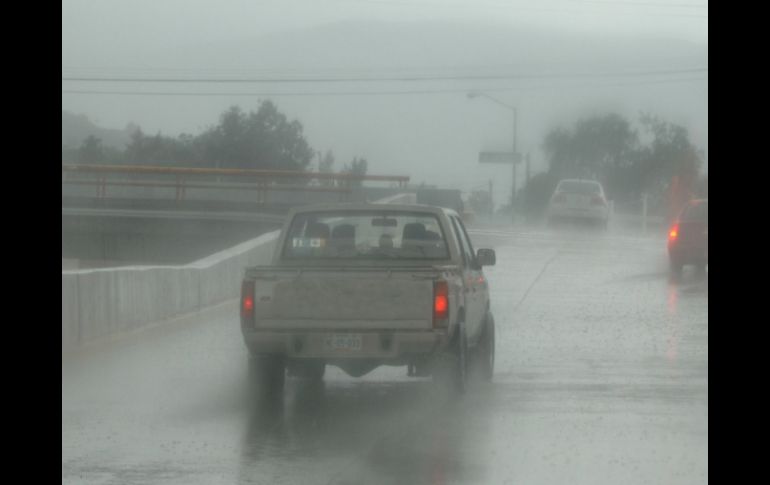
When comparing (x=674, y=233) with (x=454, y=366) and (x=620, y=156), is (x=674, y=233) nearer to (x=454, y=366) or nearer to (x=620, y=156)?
(x=454, y=366)

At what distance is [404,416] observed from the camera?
37.4 feet

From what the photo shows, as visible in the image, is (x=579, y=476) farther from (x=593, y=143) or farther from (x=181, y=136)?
(x=593, y=143)

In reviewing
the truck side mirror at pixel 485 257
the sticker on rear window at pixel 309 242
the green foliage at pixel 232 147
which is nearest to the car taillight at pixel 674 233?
the truck side mirror at pixel 485 257

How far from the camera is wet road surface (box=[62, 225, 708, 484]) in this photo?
9062 millimetres

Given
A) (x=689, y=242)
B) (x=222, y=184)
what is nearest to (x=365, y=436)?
(x=689, y=242)

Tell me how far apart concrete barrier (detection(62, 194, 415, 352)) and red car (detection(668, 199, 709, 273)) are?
360 inches

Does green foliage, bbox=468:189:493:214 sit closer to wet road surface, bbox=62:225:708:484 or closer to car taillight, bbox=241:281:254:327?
wet road surface, bbox=62:225:708:484

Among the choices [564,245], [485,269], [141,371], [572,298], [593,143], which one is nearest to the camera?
[141,371]

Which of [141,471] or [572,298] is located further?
[572,298]

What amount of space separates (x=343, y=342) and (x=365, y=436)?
4.43ft

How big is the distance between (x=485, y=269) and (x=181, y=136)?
74.8 meters

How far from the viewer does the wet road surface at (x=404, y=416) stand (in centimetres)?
906
